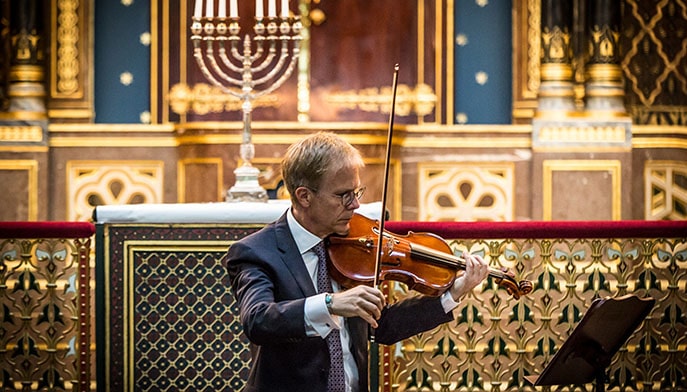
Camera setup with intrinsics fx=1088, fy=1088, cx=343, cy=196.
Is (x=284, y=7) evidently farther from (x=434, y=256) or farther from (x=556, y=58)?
(x=556, y=58)

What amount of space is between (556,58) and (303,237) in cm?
529

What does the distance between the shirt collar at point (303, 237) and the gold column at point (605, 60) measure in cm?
519

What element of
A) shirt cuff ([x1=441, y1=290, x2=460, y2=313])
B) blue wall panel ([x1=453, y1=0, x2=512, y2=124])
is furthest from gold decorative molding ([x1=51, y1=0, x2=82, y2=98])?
shirt cuff ([x1=441, y1=290, x2=460, y2=313])

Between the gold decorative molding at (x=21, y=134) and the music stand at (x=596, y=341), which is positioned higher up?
the gold decorative molding at (x=21, y=134)

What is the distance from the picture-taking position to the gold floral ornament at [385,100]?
321 inches

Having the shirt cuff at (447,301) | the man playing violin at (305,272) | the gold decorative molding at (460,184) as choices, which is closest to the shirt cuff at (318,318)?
the man playing violin at (305,272)

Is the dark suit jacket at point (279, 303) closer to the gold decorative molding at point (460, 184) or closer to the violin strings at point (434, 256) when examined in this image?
the violin strings at point (434, 256)

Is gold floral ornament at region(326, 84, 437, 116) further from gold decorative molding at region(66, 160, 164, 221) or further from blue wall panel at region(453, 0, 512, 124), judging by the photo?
gold decorative molding at region(66, 160, 164, 221)

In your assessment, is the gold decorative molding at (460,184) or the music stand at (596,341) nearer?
the music stand at (596,341)

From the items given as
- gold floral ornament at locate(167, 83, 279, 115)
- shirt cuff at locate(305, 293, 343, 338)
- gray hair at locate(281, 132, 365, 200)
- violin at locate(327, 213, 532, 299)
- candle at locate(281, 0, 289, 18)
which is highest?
candle at locate(281, 0, 289, 18)

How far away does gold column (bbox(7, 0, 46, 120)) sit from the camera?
7855 millimetres

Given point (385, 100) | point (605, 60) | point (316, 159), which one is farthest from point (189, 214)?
point (605, 60)

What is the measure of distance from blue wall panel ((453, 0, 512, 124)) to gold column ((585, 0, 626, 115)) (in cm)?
71

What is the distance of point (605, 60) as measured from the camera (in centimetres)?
778
